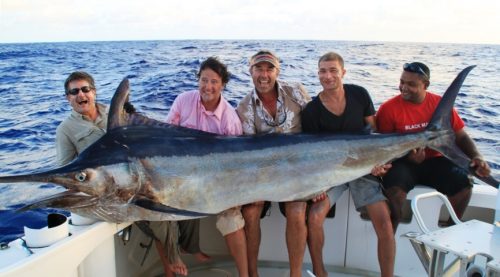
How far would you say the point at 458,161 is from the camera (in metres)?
2.50

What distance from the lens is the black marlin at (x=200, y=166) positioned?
6.40 feet

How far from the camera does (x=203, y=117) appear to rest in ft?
8.63

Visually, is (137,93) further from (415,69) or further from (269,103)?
(415,69)

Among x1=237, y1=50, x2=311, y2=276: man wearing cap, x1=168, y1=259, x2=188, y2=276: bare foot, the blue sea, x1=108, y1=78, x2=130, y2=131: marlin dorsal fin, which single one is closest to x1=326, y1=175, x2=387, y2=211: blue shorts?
x1=237, y1=50, x2=311, y2=276: man wearing cap

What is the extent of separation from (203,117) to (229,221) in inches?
25.1

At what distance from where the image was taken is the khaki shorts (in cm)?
235

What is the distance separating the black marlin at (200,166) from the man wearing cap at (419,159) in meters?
0.18

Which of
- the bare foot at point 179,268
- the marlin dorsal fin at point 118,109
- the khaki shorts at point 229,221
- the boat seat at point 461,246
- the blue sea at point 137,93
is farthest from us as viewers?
the blue sea at point 137,93

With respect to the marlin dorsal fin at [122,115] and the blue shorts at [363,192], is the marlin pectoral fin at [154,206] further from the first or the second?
the blue shorts at [363,192]

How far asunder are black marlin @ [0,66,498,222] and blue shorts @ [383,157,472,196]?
176 mm

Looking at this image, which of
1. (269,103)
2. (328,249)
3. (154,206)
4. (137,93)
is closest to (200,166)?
(154,206)

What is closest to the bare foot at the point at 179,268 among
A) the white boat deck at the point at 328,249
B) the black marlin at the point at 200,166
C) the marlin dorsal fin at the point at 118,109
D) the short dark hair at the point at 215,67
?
the white boat deck at the point at 328,249

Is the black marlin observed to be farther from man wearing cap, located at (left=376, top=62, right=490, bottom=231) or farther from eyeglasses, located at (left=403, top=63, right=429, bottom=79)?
eyeglasses, located at (left=403, top=63, right=429, bottom=79)

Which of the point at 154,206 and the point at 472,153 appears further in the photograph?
the point at 472,153
